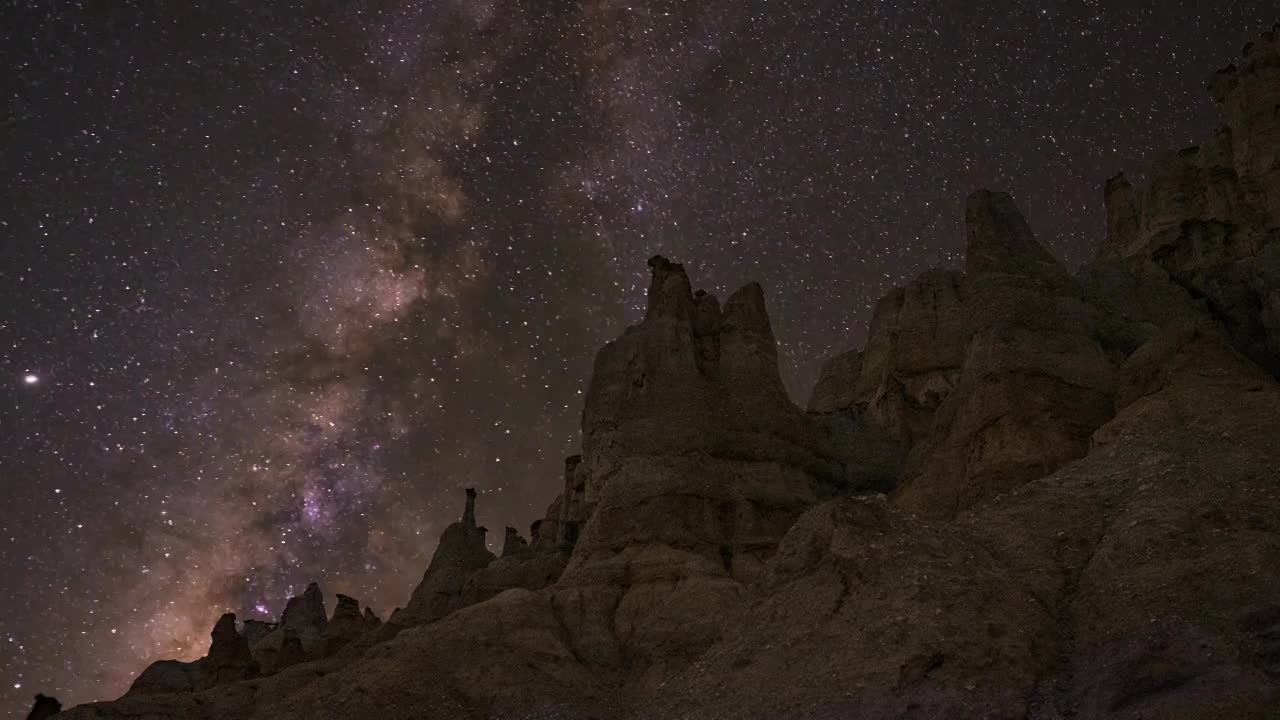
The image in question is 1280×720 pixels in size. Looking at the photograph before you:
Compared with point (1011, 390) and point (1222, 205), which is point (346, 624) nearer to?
point (1011, 390)

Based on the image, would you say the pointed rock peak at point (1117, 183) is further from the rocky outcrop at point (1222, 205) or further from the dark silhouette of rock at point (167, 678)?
the dark silhouette of rock at point (167, 678)

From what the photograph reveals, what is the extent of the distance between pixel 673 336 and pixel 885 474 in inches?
485

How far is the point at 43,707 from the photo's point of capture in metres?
50.6

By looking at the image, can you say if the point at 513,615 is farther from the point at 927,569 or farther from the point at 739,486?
the point at 927,569

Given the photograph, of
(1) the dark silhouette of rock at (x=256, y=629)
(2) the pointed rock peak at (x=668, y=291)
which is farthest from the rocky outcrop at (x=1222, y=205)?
(1) the dark silhouette of rock at (x=256, y=629)

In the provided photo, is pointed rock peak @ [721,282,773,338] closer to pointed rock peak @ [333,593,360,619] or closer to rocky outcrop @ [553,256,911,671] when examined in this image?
rocky outcrop @ [553,256,911,671]

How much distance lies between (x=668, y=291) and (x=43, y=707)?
38163 millimetres

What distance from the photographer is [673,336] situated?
164 feet

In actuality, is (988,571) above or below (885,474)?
below

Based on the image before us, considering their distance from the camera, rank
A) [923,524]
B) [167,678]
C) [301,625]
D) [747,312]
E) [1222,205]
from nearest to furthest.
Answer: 1. [923,524]
2. [747,312]
3. [1222,205]
4. [167,678]
5. [301,625]

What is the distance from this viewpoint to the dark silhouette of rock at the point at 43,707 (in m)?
50.1

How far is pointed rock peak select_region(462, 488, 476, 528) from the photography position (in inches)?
2557

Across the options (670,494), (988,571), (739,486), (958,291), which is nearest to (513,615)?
(670,494)

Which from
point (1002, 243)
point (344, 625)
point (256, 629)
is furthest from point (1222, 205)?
point (256, 629)
